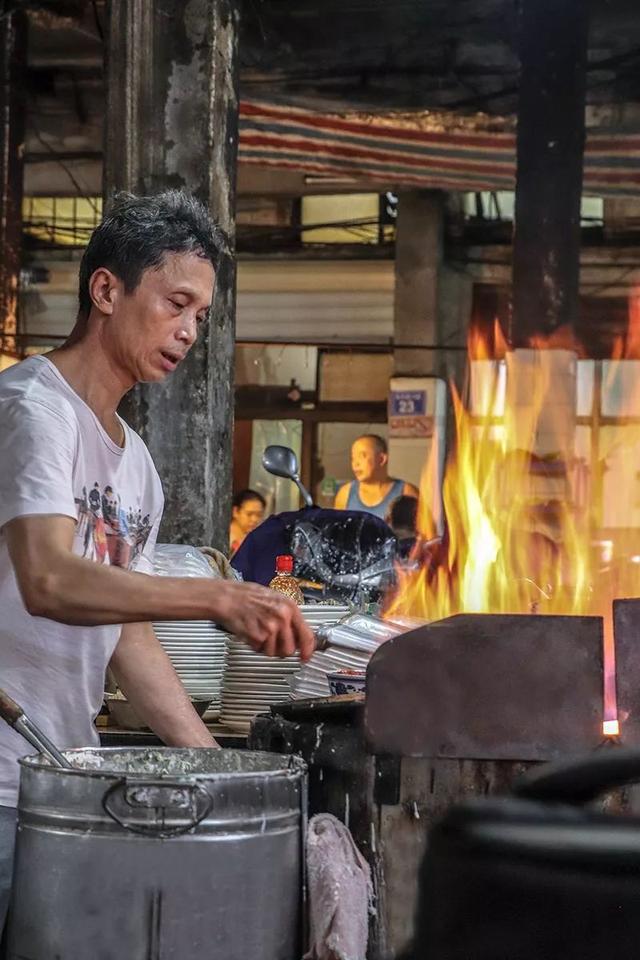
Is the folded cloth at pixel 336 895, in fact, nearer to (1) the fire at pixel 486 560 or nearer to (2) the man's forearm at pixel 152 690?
(2) the man's forearm at pixel 152 690

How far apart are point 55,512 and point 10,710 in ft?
1.26

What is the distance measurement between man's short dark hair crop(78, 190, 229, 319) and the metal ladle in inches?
35.2

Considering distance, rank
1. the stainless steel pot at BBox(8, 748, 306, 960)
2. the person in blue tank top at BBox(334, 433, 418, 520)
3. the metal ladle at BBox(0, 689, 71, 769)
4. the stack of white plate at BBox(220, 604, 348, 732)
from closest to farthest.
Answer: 1. the stainless steel pot at BBox(8, 748, 306, 960)
2. the metal ladle at BBox(0, 689, 71, 769)
3. the stack of white plate at BBox(220, 604, 348, 732)
4. the person in blue tank top at BBox(334, 433, 418, 520)

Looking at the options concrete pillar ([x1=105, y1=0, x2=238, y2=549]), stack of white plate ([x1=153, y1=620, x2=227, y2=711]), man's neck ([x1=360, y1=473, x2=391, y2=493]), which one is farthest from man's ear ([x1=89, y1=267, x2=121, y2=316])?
man's neck ([x1=360, y1=473, x2=391, y2=493])

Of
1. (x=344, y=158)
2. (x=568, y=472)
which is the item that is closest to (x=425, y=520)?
(x=568, y=472)

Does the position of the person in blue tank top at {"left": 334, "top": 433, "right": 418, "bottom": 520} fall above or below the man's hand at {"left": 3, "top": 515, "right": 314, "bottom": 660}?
above

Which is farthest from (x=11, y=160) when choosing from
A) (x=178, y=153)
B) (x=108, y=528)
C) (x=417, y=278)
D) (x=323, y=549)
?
(x=108, y=528)

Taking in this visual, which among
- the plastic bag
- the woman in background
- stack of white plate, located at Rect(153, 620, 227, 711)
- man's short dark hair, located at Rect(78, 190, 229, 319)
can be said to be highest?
man's short dark hair, located at Rect(78, 190, 229, 319)

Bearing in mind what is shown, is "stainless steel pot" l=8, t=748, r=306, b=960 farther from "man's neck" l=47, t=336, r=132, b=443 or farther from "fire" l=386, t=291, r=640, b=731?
"fire" l=386, t=291, r=640, b=731

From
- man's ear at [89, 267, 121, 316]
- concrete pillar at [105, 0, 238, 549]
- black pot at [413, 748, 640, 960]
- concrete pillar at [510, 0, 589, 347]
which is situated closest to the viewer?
black pot at [413, 748, 640, 960]

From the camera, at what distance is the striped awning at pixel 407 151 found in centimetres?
993

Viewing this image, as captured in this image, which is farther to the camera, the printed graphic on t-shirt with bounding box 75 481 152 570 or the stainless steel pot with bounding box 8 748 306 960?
the printed graphic on t-shirt with bounding box 75 481 152 570

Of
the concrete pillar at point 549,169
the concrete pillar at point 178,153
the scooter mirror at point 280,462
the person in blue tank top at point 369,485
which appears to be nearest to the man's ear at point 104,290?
the scooter mirror at point 280,462

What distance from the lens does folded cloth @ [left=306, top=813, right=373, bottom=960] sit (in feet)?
9.46
